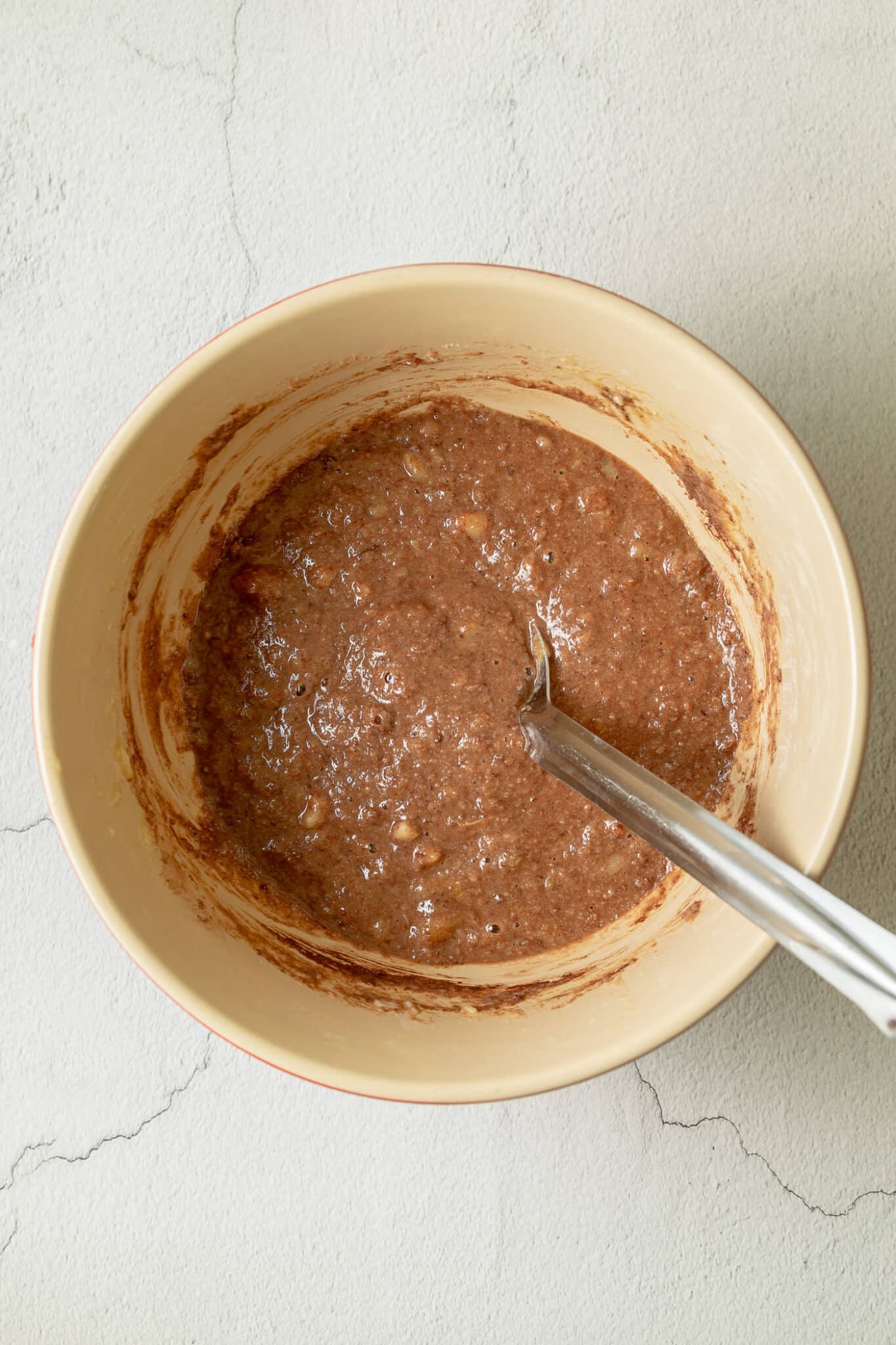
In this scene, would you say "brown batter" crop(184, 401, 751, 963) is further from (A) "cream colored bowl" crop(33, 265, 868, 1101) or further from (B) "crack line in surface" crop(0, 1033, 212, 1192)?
(B) "crack line in surface" crop(0, 1033, 212, 1192)

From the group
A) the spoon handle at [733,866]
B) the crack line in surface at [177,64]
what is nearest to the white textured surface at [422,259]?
the crack line in surface at [177,64]

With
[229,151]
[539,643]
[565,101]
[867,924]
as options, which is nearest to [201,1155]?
[539,643]

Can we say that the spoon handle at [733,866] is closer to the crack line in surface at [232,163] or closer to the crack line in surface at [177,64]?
the crack line in surface at [232,163]

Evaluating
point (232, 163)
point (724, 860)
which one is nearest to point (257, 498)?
point (232, 163)

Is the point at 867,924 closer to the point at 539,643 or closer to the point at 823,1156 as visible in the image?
the point at 539,643

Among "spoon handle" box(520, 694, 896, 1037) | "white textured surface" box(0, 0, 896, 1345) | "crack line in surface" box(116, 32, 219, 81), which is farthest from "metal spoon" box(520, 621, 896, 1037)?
"crack line in surface" box(116, 32, 219, 81)

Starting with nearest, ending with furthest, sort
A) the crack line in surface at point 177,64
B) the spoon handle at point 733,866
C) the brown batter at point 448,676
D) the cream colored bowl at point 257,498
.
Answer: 1. the spoon handle at point 733,866
2. the cream colored bowl at point 257,498
3. the brown batter at point 448,676
4. the crack line in surface at point 177,64

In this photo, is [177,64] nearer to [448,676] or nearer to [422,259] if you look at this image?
[422,259]
